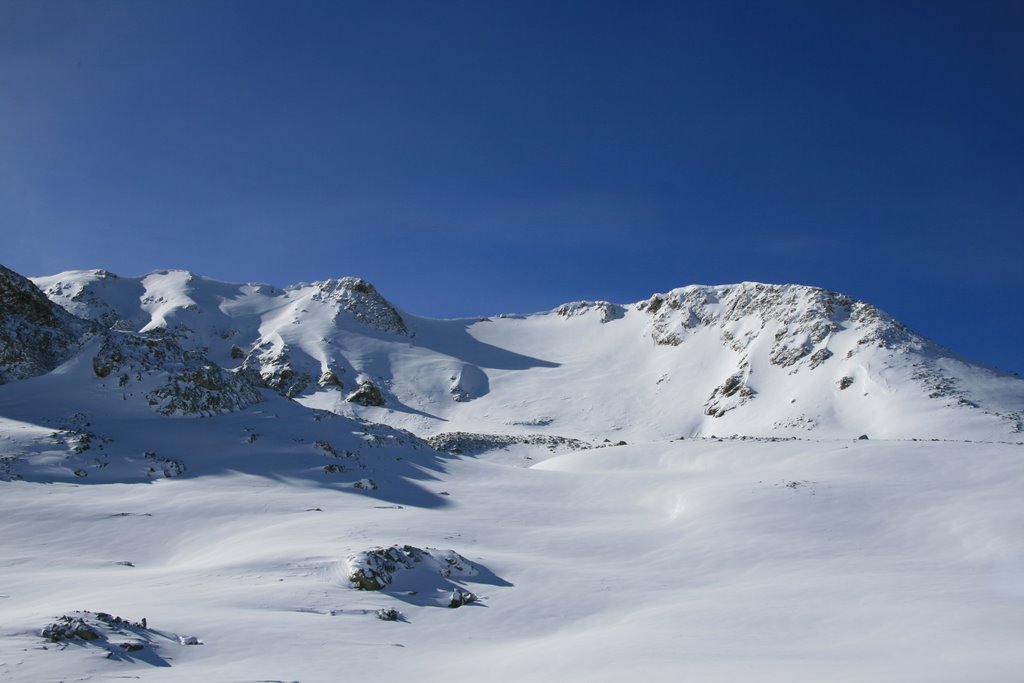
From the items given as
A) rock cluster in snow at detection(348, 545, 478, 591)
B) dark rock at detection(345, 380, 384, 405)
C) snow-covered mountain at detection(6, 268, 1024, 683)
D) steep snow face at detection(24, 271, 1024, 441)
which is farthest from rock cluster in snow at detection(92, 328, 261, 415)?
dark rock at detection(345, 380, 384, 405)

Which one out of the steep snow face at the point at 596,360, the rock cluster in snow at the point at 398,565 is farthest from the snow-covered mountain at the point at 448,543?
the steep snow face at the point at 596,360

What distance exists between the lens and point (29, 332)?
32344mm

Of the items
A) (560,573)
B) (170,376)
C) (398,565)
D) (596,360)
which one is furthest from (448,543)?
(596,360)

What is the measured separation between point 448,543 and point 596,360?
71.7 metres

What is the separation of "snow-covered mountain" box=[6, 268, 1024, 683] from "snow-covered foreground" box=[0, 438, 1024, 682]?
0.27 ft

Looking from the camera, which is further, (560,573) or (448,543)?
(448,543)

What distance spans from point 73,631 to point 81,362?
26.5 metres

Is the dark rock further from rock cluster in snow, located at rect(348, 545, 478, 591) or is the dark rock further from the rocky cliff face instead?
rock cluster in snow, located at rect(348, 545, 478, 591)

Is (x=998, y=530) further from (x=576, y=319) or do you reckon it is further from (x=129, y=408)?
(x=576, y=319)

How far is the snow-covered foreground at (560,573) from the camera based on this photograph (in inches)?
374

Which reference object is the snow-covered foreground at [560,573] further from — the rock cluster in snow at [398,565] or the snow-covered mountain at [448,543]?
the rock cluster in snow at [398,565]

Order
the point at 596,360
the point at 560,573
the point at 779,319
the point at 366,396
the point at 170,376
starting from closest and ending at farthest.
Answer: the point at 560,573 < the point at 170,376 < the point at 366,396 < the point at 779,319 < the point at 596,360

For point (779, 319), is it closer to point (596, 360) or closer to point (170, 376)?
point (596, 360)

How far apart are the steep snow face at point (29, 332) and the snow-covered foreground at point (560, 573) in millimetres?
12784
